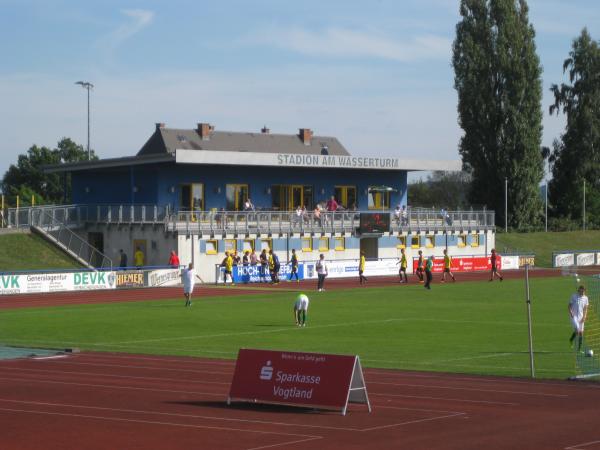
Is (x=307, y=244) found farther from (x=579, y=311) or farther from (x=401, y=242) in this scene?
(x=579, y=311)

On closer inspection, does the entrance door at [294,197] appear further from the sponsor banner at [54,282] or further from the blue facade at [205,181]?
the sponsor banner at [54,282]

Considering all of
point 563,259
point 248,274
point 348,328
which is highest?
point 563,259

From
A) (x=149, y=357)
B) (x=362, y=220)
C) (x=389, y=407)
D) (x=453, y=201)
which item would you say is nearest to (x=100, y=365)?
(x=149, y=357)

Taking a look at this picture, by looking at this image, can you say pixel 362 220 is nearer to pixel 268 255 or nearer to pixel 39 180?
pixel 268 255

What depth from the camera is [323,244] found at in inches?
2805

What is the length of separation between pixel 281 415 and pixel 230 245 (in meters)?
48.5

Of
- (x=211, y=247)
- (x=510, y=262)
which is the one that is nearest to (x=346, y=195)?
(x=510, y=262)

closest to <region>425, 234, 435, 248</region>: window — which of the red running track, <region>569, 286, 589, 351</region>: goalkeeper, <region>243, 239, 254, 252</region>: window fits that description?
<region>243, 239, 254, 252</region>: window

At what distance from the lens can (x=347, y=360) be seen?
17.3m

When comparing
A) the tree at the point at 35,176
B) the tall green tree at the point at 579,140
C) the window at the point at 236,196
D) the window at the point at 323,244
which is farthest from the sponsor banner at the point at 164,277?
the tree at the point at 35,176

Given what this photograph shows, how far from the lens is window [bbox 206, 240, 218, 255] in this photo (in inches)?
2530

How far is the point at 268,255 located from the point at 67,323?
1066 inches

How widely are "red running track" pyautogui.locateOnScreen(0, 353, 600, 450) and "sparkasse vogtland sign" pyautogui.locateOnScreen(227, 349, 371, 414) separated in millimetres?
228

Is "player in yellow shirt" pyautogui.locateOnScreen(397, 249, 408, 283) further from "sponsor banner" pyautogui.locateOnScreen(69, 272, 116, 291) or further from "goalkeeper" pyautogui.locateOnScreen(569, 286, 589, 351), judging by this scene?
"goalkeeper" pyautogui.locateOnScreen(569, 286, 589, 351)
